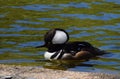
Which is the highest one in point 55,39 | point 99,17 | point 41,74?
point 41,74

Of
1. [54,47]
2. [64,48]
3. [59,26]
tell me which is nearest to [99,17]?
[59,26]

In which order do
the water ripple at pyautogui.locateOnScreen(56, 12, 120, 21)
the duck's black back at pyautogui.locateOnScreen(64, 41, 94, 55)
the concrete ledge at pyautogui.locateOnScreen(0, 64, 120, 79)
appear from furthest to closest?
the water ripple at pyautogui.locateOnScreen(56, 12, 120, 21) → the duck's black back at pyautogui.locateOnScreen(64, 41, 94, 55) → the concrete ledge at pyautogui.locateOnScreen(0, 64, 120, 79)

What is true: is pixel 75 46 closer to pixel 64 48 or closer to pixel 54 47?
pixel 64 48

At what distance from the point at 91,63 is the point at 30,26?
369cm

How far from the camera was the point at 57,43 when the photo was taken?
517 inches

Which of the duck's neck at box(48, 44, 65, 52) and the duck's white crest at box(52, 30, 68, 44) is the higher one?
the duck's white crest at box(52, 30, 68, 44)

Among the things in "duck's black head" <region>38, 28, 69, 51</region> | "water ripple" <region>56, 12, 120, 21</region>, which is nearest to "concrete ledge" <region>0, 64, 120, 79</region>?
"duck's black head" <region>38, 28, 69, 51</region>

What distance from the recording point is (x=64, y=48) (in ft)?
42.8

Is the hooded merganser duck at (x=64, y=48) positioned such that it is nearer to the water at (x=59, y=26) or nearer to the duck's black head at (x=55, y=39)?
the duck's black head at (x=55, y=39)

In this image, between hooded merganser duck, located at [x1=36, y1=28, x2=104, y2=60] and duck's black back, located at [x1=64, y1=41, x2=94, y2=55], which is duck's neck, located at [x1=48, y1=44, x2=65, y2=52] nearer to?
hooded merganser duck, located at [x1=36, y1=28, x2=104, y2=60]

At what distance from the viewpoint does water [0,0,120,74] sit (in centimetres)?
1248

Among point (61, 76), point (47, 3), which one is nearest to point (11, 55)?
point (61, 76)

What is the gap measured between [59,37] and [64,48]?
279mm

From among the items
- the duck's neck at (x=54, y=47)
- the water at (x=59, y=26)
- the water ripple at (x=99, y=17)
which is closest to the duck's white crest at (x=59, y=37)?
the duck's neck at (x=54, y=47)
